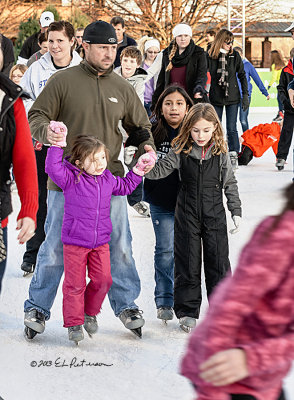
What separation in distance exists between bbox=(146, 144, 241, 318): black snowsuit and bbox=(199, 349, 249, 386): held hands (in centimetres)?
283

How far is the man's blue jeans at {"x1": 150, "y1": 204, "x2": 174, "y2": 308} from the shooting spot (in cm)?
509

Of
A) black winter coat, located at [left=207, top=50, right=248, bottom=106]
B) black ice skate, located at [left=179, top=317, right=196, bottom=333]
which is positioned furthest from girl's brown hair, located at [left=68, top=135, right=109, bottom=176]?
black winter coat, located at [left=207, top=50, right=248, bottom=106]

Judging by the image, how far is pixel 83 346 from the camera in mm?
4633

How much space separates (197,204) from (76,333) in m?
1.00

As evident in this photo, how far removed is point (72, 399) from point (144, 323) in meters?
1.11

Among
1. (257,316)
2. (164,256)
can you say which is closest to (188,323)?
(164,256)

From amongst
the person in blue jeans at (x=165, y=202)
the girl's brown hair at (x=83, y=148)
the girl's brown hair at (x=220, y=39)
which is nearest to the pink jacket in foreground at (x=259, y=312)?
the girl's brown hair at (x=83, y=148)

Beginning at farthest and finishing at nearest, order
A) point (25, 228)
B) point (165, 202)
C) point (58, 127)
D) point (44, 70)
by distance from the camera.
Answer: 1. point (44, 70)
2. point (165, 202)
3. point (58, 127)
4. point (25, 228)

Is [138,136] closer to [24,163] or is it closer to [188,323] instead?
[188,323]

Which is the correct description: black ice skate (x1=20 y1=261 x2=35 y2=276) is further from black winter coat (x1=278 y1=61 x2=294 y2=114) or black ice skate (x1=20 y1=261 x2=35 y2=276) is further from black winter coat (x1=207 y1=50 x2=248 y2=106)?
black winter coat (x1=207 y1=50 x2=248 y2=106)

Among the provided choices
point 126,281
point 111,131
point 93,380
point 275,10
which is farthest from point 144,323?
point 275,10

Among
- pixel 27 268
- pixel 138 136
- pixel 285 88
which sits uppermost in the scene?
pixel 138 136

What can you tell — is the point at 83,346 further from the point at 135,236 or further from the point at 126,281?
the point at 135,236

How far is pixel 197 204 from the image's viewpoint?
Result: 4777 mm
